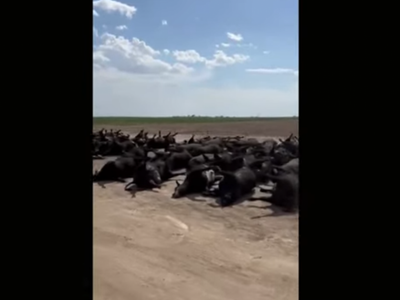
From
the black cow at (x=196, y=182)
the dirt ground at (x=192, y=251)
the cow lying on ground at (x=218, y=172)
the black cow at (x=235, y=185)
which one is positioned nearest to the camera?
the dirt ground at (x=192, y=251)

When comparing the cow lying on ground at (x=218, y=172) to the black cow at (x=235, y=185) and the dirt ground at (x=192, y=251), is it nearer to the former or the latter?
the black cow at (x=235, y=185)

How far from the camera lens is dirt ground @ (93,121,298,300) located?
400 centimetres

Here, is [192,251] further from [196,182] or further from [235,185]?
[196,182]

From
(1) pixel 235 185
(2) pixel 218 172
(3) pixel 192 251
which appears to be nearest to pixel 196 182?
(2) pixel 218 172

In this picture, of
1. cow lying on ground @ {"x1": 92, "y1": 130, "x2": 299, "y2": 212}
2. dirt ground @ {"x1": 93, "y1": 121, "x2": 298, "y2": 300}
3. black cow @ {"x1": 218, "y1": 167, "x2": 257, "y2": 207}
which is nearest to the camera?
dirt ground @ {"x1": 93, "y1": 121, "x2": 298, "y2": 300}

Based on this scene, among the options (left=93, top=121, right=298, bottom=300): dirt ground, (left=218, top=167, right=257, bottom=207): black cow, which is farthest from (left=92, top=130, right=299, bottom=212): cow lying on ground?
(left=93, top=121, right=298, bottom=300): dirt ground

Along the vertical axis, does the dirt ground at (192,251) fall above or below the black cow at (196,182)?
below

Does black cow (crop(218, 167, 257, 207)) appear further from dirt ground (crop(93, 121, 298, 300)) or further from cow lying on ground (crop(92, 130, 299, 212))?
dirt ground (crop(93, 121, 298, 300))

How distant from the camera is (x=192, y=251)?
17.0 feet

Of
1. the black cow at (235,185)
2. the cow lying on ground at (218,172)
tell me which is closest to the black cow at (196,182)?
the cow lying on ground at (218,172)

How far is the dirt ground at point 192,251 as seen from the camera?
400cm
